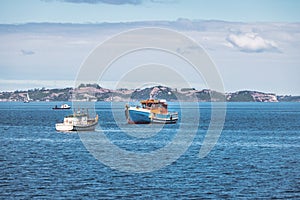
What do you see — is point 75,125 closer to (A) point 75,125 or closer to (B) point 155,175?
(A) point 75,125

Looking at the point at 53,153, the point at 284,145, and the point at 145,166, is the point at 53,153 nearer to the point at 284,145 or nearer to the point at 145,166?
the point at 145,166

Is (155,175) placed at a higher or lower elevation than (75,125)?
lower

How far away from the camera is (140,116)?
136 m

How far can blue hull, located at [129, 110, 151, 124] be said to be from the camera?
13600 centimetres

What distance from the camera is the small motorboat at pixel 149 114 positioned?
447 ft

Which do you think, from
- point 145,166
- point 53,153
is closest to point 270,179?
point 145,166

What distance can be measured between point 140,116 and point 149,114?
2.00 metres

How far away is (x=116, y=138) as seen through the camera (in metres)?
94.1

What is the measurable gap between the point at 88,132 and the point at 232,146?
105 ft

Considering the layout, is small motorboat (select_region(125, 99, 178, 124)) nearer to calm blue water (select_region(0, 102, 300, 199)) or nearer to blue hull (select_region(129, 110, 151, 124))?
blue hull (select_region(129, 110, 151, 124))

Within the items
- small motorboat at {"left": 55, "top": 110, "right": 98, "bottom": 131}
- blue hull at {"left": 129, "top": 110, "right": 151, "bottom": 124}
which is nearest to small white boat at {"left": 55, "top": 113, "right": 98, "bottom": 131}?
small motorboat at {"left": 55, "top": 110, "right": 98, "bottom": 131}

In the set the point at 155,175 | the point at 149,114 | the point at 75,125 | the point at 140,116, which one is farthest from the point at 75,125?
the point at 155,175

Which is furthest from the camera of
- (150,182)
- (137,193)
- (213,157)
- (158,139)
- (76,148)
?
(158,139)

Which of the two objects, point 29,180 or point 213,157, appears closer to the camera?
point 29,180
